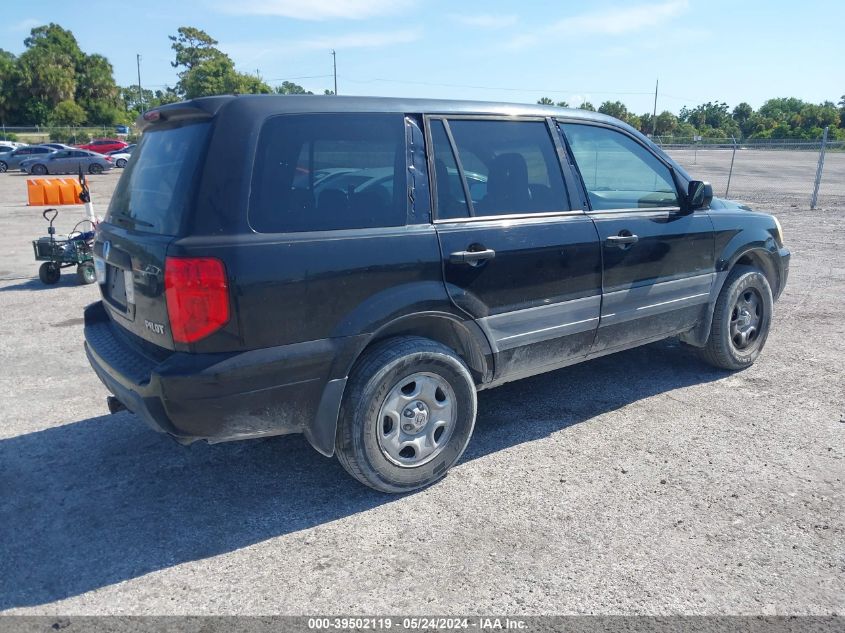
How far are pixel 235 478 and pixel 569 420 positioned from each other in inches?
84.5

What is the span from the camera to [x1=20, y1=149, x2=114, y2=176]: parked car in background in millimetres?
33469

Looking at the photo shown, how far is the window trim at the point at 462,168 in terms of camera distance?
11.9 ft

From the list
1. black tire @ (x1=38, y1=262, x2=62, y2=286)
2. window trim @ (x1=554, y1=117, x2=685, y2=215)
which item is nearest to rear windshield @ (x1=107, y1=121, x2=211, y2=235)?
window trim @ (x1=554, y1=117, x2=685, y2=215)

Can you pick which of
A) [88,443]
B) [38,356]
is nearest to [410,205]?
[88,443]

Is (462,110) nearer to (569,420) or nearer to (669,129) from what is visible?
(569,420)

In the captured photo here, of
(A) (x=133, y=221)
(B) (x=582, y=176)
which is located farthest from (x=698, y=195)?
(A) (x=133, y=221)

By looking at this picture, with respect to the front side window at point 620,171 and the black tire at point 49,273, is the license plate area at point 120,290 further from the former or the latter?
the black tire at point 49,273

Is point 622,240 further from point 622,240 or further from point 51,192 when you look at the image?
point 51,192

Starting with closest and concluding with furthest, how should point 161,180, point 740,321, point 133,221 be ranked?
point 161,180 < point 133,221 < point 740,321

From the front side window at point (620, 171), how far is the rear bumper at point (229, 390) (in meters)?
2.21

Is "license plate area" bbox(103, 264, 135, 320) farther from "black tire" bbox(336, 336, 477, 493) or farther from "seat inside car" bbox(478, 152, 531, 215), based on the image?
"seat inside car" bbox(478, 152, 531, 215)

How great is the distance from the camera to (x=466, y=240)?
3.62 metres

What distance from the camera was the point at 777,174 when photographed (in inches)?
1219

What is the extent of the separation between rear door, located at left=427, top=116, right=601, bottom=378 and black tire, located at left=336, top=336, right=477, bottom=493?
32 centimetres
